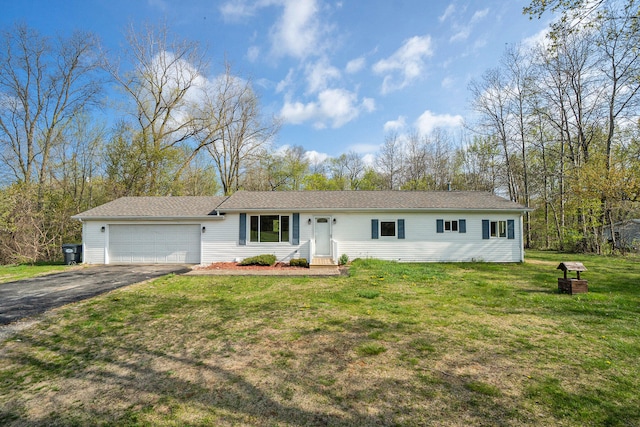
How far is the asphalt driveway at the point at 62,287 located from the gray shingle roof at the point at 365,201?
4.17 meters

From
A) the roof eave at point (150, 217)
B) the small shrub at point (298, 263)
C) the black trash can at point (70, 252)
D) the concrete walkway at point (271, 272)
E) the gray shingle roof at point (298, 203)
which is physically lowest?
the concrete walkway at point (271, 272)

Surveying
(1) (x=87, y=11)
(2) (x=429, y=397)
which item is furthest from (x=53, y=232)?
(2) (x=429, y=397)

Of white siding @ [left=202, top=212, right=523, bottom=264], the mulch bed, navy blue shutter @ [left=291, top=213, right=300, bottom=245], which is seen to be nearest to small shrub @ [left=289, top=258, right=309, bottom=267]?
the mulch bed

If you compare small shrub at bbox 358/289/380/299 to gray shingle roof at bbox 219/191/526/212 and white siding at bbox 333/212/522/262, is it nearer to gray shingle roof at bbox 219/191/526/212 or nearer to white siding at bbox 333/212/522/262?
white siding at bbox 333/212/522/262

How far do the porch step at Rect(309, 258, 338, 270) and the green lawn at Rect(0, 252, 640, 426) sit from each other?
471cm

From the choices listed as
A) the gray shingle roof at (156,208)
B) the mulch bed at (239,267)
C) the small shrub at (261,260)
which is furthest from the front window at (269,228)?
the gray shingle roof at (156,208)

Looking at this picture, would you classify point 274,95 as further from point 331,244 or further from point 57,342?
point 57,342

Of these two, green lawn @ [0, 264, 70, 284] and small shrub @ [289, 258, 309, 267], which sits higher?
small shrub @ [289, 258, 309, 267]

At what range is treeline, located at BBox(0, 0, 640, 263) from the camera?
15295 millimetres

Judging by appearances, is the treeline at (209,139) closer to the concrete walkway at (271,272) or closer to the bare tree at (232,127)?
the bare tree at (232,127)

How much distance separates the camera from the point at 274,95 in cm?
1945

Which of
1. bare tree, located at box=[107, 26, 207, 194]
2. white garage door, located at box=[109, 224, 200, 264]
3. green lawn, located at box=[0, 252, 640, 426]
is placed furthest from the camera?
bare tree, located at box=[107, 26, 207, 194]

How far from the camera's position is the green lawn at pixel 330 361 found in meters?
2.68

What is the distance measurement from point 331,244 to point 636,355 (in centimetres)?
967
